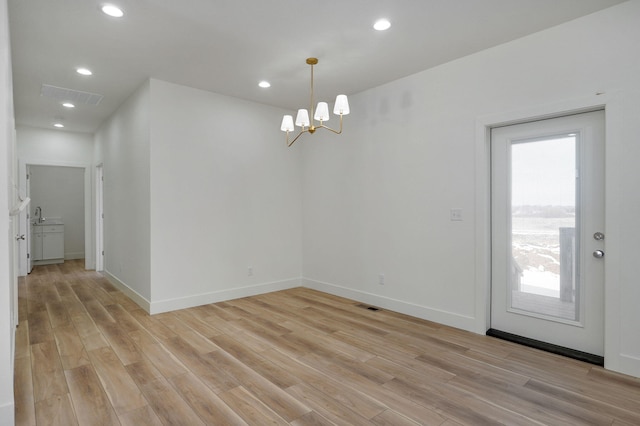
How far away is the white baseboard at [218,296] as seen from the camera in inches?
164

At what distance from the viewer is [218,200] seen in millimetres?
4664

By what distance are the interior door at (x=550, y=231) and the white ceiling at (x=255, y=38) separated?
0.98 meters

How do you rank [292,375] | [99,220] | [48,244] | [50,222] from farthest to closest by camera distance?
[50,222] → [48,244] → [99,220] → [292,375]

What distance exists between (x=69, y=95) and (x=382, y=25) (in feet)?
14.1

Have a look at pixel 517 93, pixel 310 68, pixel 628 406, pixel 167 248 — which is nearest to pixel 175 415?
pixel 167 248

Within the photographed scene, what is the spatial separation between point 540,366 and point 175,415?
2.64 meters

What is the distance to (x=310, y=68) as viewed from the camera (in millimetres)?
Result: 3840

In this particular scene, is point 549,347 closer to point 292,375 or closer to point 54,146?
point 292,375

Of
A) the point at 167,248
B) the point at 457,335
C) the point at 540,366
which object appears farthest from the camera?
the point at 167,248

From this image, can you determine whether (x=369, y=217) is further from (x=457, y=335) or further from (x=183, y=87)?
(x=183, y=87)

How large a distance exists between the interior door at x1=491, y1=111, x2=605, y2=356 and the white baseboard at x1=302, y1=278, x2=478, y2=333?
284 mm

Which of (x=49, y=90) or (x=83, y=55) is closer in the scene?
(x=83, y=55)

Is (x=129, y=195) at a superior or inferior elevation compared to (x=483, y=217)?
superior

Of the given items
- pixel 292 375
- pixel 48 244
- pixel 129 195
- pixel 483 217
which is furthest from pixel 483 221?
pixel 48 244
